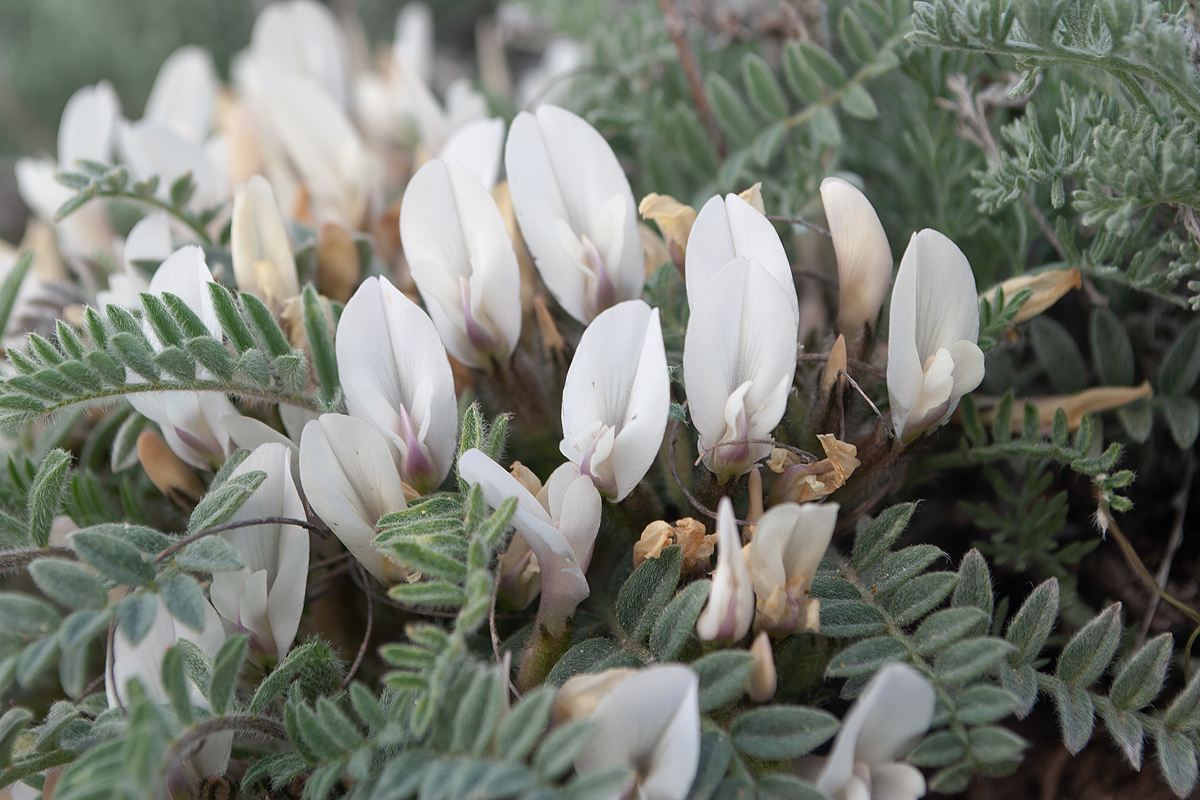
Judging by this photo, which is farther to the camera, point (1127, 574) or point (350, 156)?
point (350, 156)

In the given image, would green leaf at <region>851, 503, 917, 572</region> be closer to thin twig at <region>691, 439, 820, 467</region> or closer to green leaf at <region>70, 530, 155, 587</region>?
thin twig at <region>691, 439, 820, 467</region>

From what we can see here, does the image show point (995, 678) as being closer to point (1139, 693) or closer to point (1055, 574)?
point (1139, 693)

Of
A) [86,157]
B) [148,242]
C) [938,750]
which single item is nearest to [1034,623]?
[938,750]

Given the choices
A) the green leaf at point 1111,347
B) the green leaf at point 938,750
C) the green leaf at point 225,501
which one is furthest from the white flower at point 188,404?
the green leaf at point 1111,347

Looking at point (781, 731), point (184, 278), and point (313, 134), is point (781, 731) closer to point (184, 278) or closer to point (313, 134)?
point (184, 278)

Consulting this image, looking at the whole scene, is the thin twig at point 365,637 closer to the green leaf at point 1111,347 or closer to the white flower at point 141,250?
the white flower at point 141,250

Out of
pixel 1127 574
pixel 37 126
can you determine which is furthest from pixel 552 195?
pixel 37 126

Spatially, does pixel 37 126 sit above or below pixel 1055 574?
above
